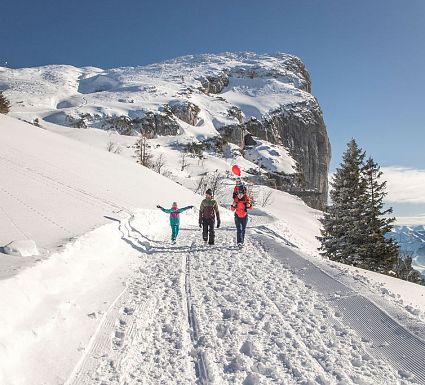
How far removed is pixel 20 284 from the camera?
4766 millimetres

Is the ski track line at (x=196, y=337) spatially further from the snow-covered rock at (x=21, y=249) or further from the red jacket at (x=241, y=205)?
the red jacket at (x=241, y=205)

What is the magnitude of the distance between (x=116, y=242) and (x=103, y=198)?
20.2 feet

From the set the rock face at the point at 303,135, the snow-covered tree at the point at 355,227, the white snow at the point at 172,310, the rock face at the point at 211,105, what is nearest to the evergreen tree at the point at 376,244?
the snow-covered tree at the point at 355,227

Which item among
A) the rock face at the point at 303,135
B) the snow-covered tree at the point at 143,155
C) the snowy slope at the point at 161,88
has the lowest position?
the snow-covered tree at the point at 143,155

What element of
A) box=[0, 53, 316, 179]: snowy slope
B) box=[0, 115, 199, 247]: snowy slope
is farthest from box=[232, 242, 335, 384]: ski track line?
box=[0, 53, 316, 179]: snowy slope

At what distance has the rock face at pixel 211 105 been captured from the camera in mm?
94875

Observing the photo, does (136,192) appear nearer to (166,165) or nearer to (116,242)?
(116,242)

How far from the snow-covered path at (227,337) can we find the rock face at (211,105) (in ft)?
238

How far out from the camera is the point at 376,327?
15.9 feet

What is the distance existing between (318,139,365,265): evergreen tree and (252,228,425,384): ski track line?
13331 mm

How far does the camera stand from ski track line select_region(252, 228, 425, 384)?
397 cm

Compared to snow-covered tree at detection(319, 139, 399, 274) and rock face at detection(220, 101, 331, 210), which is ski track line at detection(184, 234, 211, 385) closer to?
snow-covered tree at detection(319, 139, 399, 274)

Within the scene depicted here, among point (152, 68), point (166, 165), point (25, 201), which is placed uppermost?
point (152, 68)

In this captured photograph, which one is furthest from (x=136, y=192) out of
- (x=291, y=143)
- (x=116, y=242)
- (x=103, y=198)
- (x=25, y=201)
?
(x=291, y=143)
